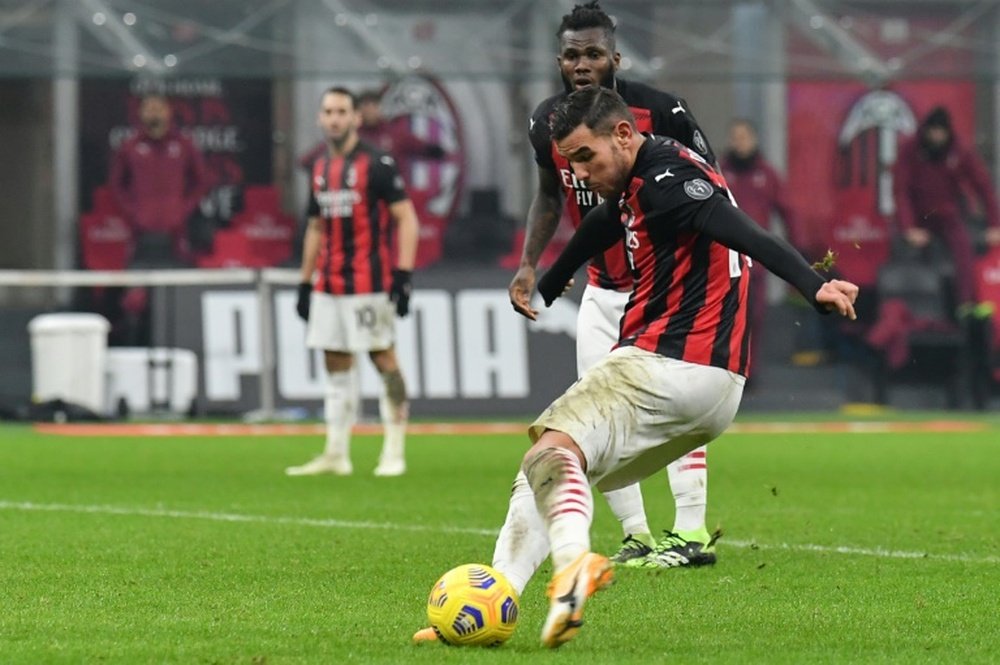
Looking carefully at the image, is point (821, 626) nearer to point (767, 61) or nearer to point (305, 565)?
point (305, 565)

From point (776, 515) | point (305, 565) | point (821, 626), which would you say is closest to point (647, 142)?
point (821, 626)

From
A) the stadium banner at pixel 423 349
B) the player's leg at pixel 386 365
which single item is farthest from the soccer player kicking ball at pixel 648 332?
the stadium banner at pixel 423 349

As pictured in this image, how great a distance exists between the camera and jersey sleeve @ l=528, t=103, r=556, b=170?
809 centimetres

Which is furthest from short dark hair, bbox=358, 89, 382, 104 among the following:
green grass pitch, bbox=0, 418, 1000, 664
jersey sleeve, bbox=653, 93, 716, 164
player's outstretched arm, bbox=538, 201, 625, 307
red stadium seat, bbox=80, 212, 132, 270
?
player's outstretched arm, bbox=538, 201, 625, 307

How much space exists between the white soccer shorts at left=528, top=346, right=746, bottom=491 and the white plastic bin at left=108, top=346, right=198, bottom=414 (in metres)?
13.6

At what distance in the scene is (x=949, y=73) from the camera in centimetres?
2106

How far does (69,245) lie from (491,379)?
4.69 meters

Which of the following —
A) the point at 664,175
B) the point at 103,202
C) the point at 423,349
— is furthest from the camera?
the point at 103,202

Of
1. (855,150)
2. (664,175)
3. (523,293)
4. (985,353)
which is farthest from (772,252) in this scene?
(855,150)

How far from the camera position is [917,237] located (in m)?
22.2

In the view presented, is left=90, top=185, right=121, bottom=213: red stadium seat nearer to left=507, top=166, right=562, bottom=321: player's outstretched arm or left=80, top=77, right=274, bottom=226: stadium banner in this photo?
left=80, top=77, right=274, bottom=226: stadium banner

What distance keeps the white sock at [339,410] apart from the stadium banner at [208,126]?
864 cm

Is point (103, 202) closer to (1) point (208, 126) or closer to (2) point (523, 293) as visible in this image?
(1) point (208, 126)

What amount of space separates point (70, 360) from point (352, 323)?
6802mm
